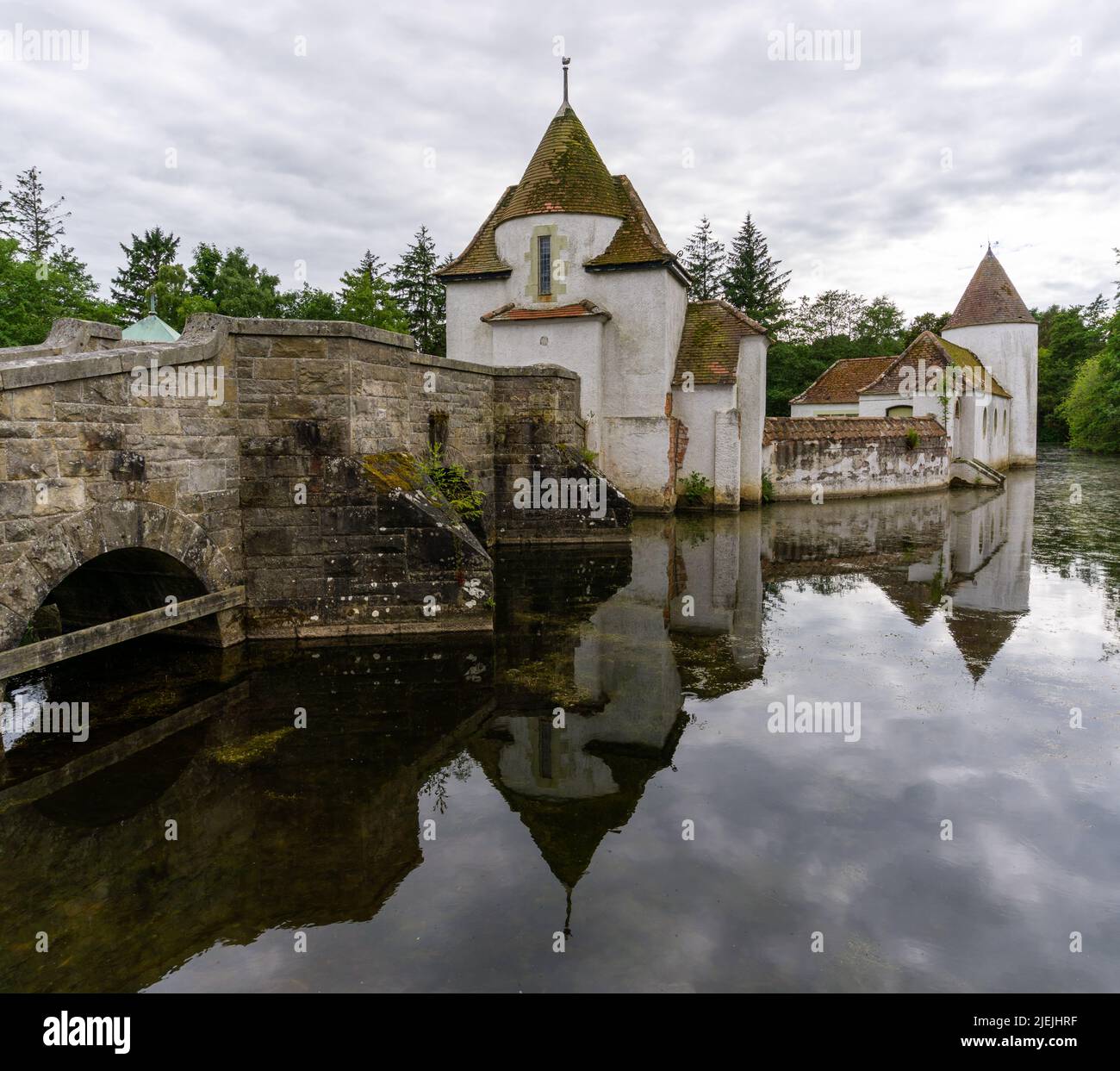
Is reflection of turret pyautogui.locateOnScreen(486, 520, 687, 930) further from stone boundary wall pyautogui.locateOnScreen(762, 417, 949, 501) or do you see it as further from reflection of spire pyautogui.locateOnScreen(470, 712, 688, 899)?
stone boundary wall pyautogui.locateOnScreen(762, 417, 949, 501)

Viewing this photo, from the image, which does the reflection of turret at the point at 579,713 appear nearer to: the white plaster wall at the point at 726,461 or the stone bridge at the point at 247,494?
the stone bridge at the point at 247,494

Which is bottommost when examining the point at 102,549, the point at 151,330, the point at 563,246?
the point at 102,549

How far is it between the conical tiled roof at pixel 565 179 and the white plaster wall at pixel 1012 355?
2455 cm

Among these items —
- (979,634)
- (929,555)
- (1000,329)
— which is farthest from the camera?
(1000,329)

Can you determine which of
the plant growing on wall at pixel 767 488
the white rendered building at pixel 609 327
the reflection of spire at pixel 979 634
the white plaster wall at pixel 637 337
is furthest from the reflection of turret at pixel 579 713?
the plant growing on wall at pixel 767 488

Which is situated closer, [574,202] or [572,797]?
[572,797]

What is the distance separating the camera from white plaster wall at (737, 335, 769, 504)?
21219 mm

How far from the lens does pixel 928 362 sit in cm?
2983

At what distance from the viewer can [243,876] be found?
4.06 meters

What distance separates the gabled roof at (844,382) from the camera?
42250mm

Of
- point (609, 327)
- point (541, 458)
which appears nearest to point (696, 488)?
point (609, 327)

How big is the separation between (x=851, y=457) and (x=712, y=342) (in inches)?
296

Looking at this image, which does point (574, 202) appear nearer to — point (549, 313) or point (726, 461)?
point (549, 313)

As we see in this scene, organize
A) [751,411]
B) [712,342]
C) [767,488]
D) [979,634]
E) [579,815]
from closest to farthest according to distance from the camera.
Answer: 1. [579,815]
2. [979,634]
3. [712,342]
4. [751,411]
5. [767,488]
